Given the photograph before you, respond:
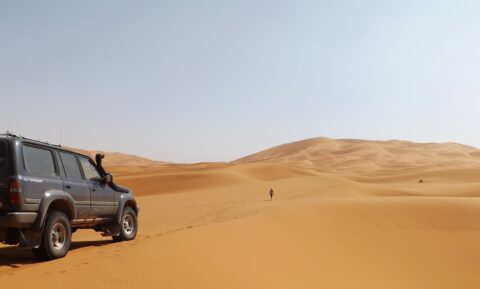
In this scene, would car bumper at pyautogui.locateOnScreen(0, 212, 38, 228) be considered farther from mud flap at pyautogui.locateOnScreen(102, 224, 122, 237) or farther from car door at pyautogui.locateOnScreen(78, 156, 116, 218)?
mud flap at pyautogui.locateOnScreen(102, 224, 122, 237)

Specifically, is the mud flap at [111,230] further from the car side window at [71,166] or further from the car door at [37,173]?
the car door at [37,173]

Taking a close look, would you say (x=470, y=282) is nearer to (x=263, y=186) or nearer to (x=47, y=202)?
(x=47, y=202)

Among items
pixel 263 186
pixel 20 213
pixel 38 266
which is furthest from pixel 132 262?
pixel 263 186

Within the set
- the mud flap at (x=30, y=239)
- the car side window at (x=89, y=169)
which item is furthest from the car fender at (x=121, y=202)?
the mud flap at (x=30, y=239)

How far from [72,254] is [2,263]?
3.48ft

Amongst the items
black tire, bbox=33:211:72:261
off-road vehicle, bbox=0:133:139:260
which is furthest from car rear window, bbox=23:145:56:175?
black tire, bbox=33:211:72:261

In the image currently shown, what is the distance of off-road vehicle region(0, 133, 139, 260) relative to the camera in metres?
6.80

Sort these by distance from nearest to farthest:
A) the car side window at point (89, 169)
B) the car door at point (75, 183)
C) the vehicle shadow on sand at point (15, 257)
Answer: the vehicle shadow on sand at point (15, 257)
the car door at point (75, 183)
the car side window at point (89, 169)

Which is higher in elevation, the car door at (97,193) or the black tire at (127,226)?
the car door at (97,193)

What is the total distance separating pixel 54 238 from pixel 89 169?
80.8 inches

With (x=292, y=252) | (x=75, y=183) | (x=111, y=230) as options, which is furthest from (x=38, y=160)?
(x=292, y=252)

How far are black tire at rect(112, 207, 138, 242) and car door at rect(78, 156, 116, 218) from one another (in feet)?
1.63

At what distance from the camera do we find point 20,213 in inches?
265

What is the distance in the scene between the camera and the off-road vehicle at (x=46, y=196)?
268 inches
